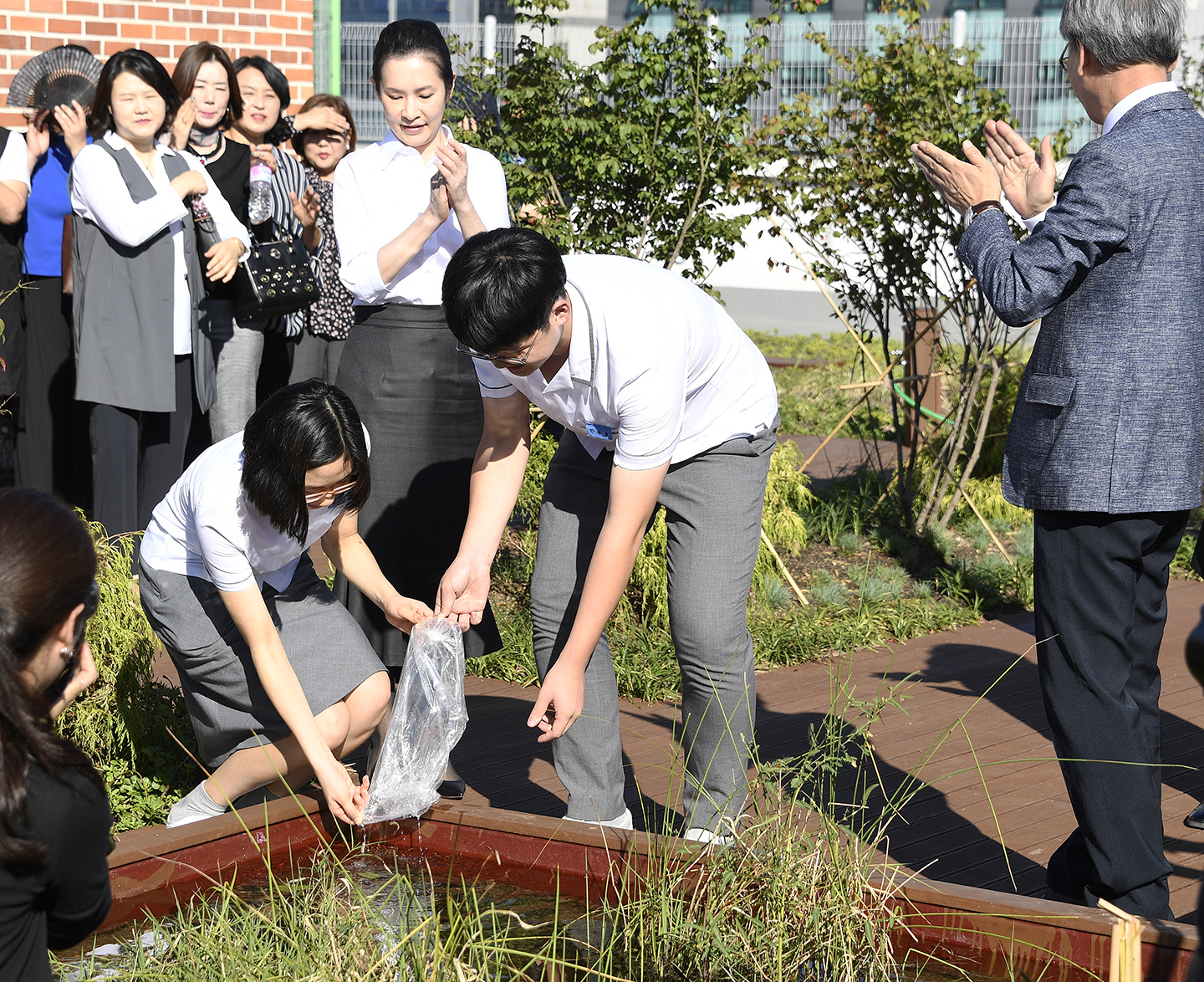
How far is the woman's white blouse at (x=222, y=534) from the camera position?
3.00m

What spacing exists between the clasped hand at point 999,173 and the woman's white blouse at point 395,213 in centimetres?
137

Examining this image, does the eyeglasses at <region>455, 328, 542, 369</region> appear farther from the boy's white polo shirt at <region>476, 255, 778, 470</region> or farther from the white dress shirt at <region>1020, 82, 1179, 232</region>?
the white dress shirt at <region>1020, 82, 1179, 232</region>

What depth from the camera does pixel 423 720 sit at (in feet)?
10.4

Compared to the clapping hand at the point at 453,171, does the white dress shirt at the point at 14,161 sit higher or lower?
higher

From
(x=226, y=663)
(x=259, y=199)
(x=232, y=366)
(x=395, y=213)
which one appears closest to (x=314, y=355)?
(x=232, y=366)

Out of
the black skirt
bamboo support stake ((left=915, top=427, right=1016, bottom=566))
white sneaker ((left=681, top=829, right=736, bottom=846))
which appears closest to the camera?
white sneaker ((left=681, top=829, right=736, bottom=846))

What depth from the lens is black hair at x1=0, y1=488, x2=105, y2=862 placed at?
166cm

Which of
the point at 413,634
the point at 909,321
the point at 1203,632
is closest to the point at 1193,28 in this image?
the point at 909,321

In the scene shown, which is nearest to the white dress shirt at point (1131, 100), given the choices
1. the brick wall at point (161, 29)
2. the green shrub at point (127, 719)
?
the green shrub at point (127, 719)

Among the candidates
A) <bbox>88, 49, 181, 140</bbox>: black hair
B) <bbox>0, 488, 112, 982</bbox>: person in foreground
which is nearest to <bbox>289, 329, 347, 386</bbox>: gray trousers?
<bbox>88, 49, 181, 140</bbox>: black hair

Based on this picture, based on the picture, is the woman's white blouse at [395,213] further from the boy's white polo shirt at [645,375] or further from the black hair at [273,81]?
the black hair at [273,81]

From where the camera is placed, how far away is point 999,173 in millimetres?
2859

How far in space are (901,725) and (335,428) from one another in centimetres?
242

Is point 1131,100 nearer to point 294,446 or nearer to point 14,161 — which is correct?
point 294,446
